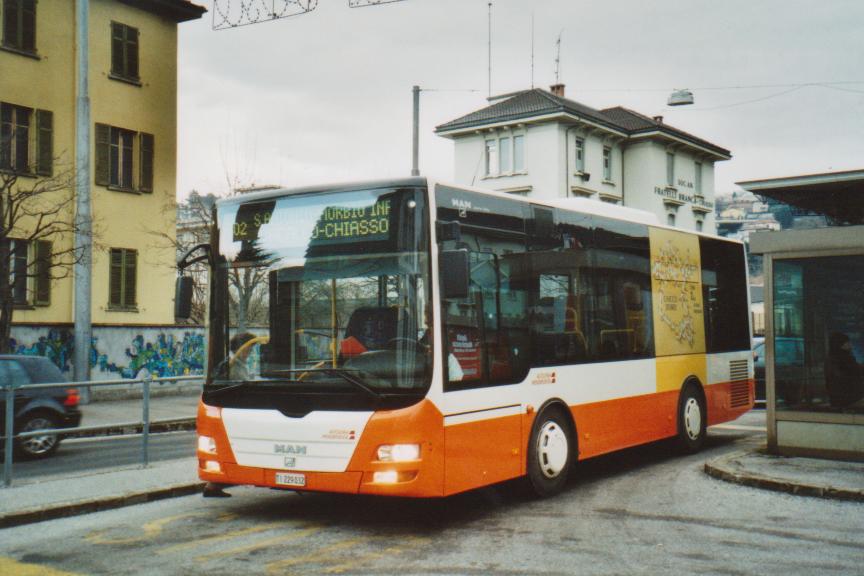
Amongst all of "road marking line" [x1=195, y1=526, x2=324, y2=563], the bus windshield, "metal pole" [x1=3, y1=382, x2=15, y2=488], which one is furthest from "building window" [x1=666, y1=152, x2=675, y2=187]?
"road marking line" [x1=195, y1=526, x2=324, y2=563]

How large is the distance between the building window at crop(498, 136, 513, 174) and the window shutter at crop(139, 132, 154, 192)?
25.0m

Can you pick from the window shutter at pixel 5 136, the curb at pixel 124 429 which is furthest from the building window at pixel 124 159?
the curb at pixel 124 429

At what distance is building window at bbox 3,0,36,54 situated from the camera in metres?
24.8

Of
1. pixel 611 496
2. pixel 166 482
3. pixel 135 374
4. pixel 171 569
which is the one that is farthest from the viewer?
pixel 135 374

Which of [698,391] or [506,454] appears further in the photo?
[698,391]

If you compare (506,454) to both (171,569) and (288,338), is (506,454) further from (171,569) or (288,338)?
(171,569)

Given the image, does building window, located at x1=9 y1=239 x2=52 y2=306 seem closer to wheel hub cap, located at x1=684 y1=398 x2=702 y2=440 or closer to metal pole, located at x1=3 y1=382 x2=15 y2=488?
metal pole, located at x1=3 y1=382 x2=15 y2=488

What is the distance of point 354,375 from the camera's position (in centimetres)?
775

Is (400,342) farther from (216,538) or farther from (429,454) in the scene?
(216,538)

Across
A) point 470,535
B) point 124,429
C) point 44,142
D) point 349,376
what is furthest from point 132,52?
point 470,535

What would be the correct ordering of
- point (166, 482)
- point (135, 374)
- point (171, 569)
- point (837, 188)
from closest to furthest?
point (171, 569) < point (166, 482) < point (837, 188) < point (135, 374)

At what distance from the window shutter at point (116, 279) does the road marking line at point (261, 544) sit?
20.6 m

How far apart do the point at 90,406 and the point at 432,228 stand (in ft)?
19.2

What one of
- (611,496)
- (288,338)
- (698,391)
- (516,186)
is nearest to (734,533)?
(611,496)
